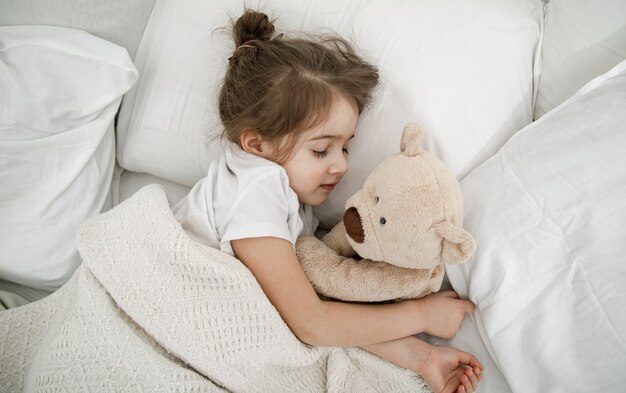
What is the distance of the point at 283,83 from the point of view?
85 centimetres

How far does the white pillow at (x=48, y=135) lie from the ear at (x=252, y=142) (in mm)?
345

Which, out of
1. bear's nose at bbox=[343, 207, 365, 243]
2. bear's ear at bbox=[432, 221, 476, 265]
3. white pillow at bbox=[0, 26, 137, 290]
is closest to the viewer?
bear's ear at bbox=[432, 221, 476, 265]

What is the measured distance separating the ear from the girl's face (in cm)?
7

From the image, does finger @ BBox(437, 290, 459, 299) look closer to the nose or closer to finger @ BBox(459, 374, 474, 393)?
finger @ BBox(459, 374, 474, 393)

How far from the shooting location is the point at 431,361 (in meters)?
0.84

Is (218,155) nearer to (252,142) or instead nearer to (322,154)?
(252,142)

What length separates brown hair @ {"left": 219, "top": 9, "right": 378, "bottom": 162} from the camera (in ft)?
2.78

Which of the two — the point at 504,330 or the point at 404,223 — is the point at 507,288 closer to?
the point at 504,330

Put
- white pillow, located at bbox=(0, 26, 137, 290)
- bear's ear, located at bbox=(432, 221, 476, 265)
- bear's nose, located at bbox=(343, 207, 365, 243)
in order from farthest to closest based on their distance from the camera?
white pillow, located at bbox=(0, 26, 137, 290) < bear's nose, located at bbox=(343, 207, 365, 243) < bear's ear, located at bbox=(432, 221, 476, 265)

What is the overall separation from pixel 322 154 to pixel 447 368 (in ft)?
1.56

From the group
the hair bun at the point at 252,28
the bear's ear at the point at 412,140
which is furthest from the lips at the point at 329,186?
the hair bun at the point at 252,28

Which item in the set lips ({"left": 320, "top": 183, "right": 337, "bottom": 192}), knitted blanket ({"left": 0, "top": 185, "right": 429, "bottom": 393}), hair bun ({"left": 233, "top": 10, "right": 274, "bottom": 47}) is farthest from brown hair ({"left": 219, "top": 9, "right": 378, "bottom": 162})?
knitted blanket ({"left": 0, "top": 185, "right": 429, "bottom": 393})

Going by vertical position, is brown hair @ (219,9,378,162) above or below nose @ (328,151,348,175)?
above

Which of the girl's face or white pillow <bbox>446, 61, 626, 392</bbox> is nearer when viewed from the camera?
white pillow <bbox>446, 61, 626, 392</bbox>
